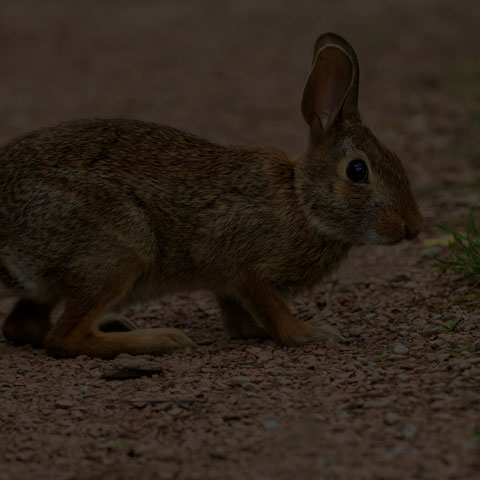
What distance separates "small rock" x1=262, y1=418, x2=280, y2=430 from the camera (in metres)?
4.20

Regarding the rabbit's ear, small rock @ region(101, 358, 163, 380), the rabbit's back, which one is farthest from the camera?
the rabbit's ear

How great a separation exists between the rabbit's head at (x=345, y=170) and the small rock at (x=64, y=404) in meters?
1.99

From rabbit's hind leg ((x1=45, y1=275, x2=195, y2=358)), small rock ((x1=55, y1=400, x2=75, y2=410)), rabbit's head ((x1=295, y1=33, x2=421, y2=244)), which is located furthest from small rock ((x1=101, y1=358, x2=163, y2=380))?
rabbit's head ((x1=295, y1=33, x2=421, y2=244))

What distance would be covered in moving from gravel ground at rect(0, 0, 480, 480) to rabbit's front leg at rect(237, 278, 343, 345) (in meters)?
0.09

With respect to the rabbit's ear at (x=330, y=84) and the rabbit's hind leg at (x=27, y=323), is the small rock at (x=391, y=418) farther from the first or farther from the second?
→ the rabbit's hind leg at (x=27, y=323)

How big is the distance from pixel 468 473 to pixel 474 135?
721 cm

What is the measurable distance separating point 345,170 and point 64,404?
2.29 m

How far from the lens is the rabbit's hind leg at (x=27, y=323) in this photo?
6.21 meters

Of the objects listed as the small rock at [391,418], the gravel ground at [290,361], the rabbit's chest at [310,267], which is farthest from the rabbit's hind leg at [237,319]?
the small rock at [391,418]

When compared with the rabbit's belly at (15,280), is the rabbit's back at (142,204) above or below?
above

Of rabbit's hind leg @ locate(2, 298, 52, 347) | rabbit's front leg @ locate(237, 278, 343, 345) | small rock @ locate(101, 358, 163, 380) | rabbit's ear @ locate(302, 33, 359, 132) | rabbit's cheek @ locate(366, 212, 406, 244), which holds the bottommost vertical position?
rabbit's hind leg @ locate(2, 298, 52, 347)

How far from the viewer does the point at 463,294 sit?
616 centimetres

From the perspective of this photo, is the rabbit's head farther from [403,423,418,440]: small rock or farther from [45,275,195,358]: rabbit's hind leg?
[403,423,418,440]: small rock

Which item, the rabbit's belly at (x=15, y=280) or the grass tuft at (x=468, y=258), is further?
the grass tuft at (x=468, y=258)
